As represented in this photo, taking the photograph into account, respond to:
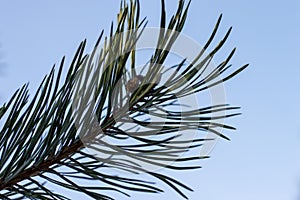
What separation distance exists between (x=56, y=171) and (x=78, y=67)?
0.06 meters

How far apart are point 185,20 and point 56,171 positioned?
0.37 ft

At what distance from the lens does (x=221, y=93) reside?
0.79 ft

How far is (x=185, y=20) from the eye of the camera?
9.7 inches

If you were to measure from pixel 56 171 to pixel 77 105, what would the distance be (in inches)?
1.6

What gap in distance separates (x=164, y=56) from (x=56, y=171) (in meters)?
0.09

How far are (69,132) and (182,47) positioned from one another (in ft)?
0.27

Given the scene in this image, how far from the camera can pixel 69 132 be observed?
0.26m

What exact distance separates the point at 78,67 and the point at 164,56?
54mm

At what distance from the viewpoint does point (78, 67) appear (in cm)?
27

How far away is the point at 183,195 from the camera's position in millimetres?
230

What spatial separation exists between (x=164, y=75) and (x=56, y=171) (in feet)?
0.27

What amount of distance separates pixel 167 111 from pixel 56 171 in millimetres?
73

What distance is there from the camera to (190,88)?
251 millimetres

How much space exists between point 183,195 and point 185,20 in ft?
0.30
